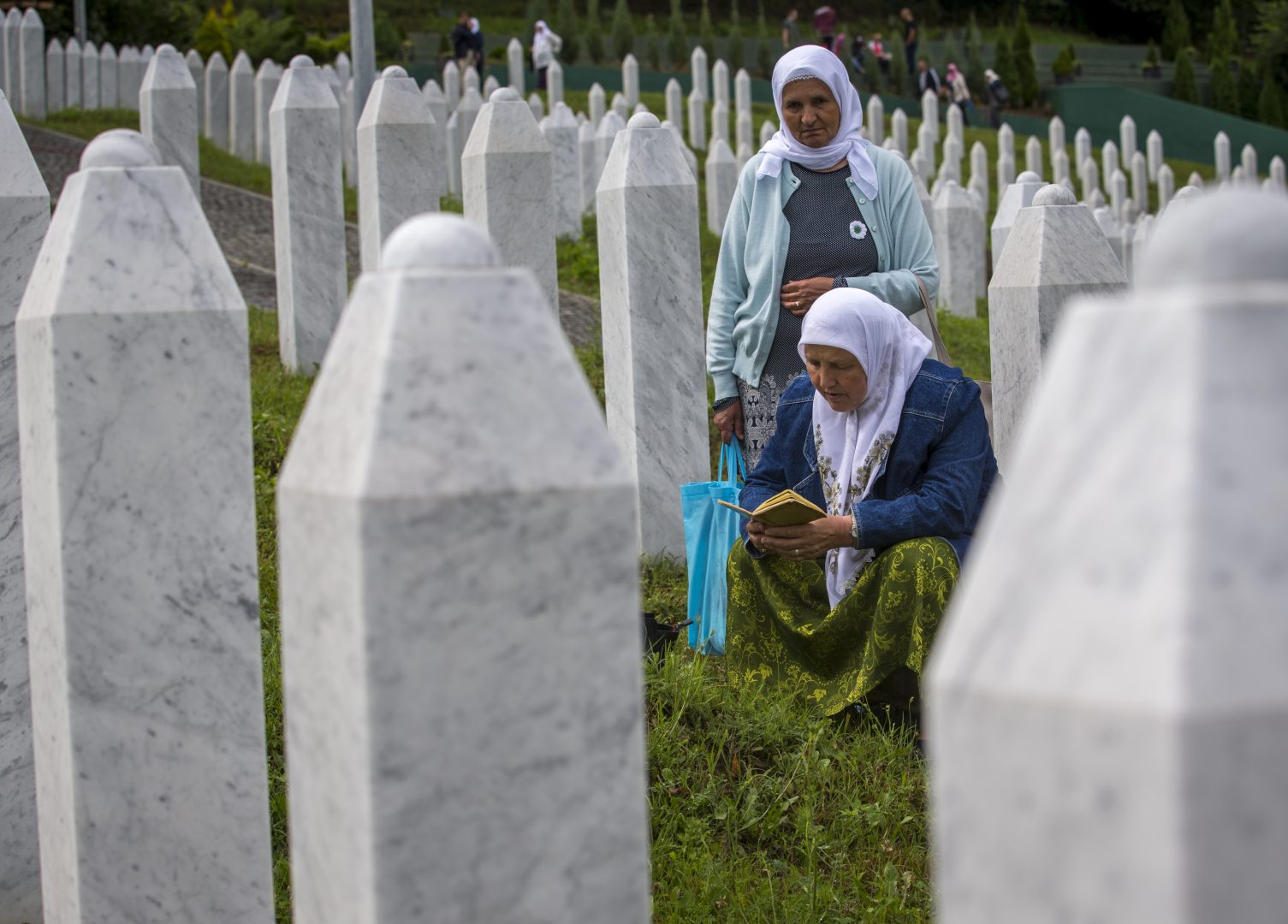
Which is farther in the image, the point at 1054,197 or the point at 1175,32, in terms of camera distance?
the point at 1175,32

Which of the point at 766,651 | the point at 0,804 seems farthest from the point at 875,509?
the point at 0,804

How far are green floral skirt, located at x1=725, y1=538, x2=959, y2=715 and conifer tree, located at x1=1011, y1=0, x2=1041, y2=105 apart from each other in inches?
1289

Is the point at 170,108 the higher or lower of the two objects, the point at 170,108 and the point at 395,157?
the higher

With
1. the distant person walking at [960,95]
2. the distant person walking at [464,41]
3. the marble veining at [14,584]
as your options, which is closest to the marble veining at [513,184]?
the marble veining at [14,584]

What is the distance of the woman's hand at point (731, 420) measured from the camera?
16.3ft

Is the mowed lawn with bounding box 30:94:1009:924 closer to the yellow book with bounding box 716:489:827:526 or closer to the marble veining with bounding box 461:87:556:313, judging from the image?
the yellow book with bounding box 716:489:827:526

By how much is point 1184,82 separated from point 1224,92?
1.44 metres

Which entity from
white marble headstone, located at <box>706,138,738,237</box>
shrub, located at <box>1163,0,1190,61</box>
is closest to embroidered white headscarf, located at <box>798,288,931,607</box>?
white marble headstone, located at <box>706,138,738,237</box>

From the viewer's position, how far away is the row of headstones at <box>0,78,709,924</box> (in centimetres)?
169

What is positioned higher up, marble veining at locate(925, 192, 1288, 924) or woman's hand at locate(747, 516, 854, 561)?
marble veining at locate(925, 192, 1288, 924)

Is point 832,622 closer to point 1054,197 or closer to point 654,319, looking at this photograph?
point 1054,197

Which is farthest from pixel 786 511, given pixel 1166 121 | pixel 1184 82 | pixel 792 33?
pixel 792 33

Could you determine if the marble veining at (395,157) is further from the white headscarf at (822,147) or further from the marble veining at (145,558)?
the marble veining at (145,558)

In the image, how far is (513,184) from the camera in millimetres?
5965
